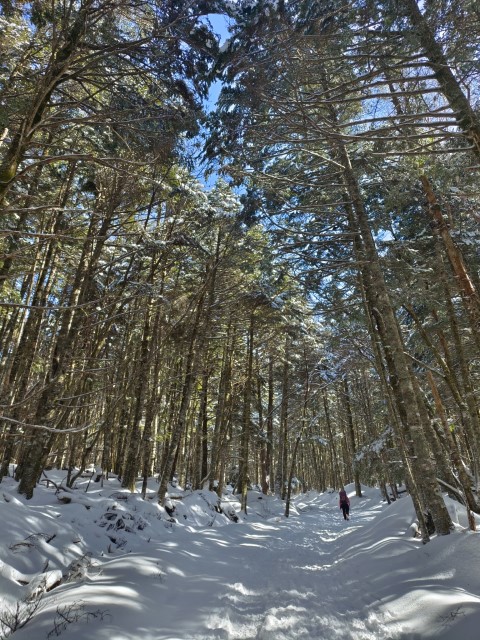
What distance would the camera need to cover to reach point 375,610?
4.62m

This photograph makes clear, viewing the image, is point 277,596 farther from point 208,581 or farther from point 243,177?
point 243,177

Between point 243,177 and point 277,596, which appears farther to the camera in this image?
point 243,177

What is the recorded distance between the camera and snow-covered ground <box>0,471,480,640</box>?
3928mm

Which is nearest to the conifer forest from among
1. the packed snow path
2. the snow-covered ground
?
the snow-covered ground

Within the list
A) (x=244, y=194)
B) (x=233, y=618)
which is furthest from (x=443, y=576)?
(x=244, y=194)

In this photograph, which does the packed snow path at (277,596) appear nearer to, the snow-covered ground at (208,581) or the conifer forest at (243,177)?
the snow-covered ground at (208,581)

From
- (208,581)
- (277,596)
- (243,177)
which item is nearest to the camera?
(277,596)

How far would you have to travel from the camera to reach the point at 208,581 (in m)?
5.96

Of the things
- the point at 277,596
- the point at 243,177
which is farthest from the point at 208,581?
the point at 243,177

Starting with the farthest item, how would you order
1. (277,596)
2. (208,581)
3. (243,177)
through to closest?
(243,177) → (208,581) → (277,596)

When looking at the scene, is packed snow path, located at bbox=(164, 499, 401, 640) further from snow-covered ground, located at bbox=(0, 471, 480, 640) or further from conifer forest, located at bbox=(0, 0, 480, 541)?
conifer forest, located at bbox=(0, 0, 480, 541)

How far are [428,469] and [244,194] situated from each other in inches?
283

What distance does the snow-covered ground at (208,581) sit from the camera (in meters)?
3.93

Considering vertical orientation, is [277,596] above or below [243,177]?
below
